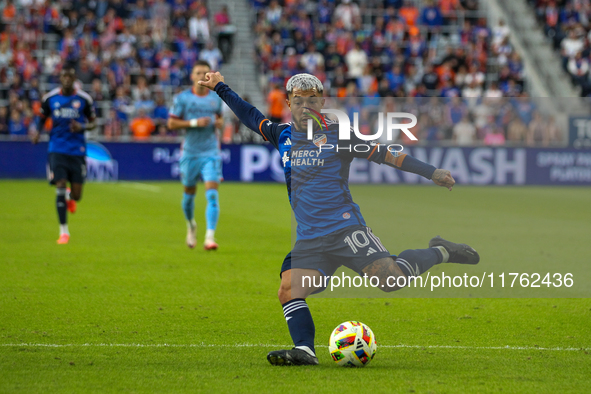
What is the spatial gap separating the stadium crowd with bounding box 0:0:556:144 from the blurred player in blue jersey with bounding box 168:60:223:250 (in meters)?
11.0

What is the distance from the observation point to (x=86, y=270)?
8484 millimetres

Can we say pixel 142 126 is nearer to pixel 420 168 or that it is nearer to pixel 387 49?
pixel 387 49

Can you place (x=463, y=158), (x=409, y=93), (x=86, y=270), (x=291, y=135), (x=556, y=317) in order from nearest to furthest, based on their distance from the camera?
(x=291, y=135)
(x=556, y=317)
(x=86, y=270)
(x=463, y=158)
(x=409, y=93)

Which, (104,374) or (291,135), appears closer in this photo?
(104,374)

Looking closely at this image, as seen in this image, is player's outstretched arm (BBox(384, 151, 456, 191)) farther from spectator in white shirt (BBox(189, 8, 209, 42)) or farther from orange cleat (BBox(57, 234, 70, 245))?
spectator in white shirt (BBox(189, 8, 209, 42))

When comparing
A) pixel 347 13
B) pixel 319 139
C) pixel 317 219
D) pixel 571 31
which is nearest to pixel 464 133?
pixel 347 13

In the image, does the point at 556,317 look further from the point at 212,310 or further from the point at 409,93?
the point at 409,93

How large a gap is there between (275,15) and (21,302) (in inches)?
841

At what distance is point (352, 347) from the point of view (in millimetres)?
4734

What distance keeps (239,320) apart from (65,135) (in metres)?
5.34

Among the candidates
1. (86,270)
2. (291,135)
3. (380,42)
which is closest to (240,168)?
(380,42)

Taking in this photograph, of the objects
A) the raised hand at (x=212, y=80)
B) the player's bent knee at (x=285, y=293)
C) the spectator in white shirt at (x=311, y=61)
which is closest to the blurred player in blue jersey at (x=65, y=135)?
the raised hand at (x=212, y=80)

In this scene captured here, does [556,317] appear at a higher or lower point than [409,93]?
lower

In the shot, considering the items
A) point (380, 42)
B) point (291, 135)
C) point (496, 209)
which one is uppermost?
point (380, 42)
